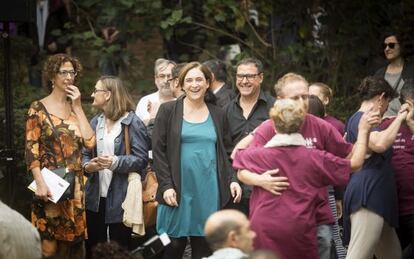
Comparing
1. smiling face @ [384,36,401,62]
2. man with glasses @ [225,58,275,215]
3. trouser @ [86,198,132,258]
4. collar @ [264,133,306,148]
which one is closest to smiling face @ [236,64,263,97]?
man with glasses @ [225,58,275,215]

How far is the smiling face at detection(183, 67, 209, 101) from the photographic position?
8.70 metres

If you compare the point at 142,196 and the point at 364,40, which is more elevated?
the point at 364,40

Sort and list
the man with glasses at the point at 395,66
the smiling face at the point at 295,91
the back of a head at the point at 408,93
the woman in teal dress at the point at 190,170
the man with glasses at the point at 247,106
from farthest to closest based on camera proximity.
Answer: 1. the man with glasses at the point at 395,66
2. the man with glasses at the point at 247,106
3. the woman in teal dress at the point at 190,170
4. the back of a head at the point at 408,93
5. the smiling face at the point at 295,91

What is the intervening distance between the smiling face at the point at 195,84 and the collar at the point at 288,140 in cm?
161

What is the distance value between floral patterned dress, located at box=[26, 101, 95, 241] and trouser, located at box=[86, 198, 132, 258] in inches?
15.5

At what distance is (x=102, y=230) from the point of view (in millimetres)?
9312

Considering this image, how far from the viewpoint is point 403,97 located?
8.55 metres

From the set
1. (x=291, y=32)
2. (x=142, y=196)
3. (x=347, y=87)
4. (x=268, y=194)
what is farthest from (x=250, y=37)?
(x=268, y=194)

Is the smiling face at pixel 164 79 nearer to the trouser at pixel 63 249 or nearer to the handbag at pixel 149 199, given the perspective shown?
the handbag at pixel 149 199

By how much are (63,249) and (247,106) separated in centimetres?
194

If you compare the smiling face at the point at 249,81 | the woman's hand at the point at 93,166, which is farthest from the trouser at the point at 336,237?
the woman's hand at the point at 93,166

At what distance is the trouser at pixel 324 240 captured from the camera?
8062 millimetres

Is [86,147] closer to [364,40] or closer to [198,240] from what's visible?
[198,240]

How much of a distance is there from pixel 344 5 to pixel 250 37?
123 centimetres
